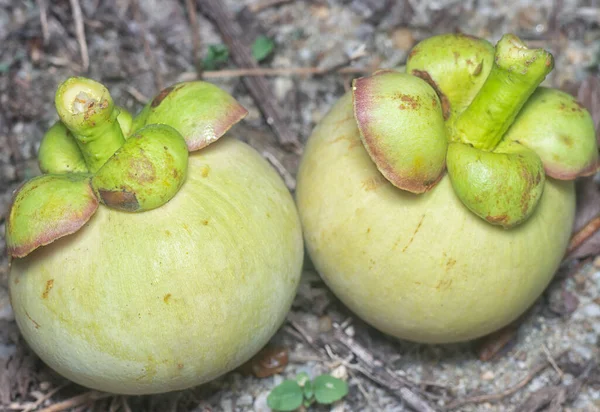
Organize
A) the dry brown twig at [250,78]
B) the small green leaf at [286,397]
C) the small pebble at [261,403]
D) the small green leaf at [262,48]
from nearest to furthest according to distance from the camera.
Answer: the small green leaf at [286,397] < the small pebble at [261,403] < the dry brown twig at [250,78] < the small green leaf at [262,48]

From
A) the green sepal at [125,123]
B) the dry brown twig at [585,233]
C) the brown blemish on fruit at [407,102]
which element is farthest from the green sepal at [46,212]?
the dry brown twig at [585,233]

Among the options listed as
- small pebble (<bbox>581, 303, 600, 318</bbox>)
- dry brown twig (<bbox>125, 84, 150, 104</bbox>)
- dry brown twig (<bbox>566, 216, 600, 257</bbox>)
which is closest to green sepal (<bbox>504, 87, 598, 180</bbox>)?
dry brown twig (<bbox>566, 216, 600, 257</bbox>)

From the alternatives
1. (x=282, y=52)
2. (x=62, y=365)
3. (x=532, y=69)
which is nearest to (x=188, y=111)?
(x=62, y=365)

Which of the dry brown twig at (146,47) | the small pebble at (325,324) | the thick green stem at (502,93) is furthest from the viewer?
the dry brown twig at (146,47)

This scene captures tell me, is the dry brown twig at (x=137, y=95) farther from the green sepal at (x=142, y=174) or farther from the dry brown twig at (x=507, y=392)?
the dry brown twig at (x=507, y=392)

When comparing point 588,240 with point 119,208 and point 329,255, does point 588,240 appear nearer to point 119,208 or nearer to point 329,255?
point 329,255

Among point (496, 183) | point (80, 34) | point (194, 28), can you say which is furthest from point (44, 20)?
point (496, 183)

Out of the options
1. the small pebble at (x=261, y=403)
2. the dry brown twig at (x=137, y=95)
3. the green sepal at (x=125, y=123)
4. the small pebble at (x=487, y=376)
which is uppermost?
the green sepal at (x=125, y=123)

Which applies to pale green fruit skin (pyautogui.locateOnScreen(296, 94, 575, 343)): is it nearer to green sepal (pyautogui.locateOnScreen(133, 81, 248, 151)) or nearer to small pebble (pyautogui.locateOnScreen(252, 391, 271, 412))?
green sepal (pyautogui.locateOnScreen(133, 81, 248, 151))
